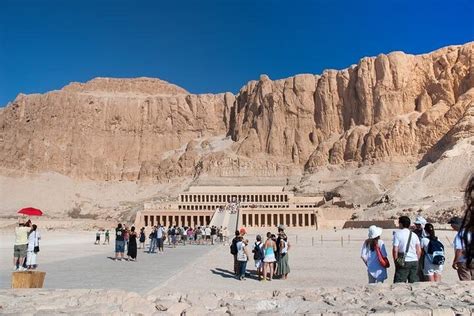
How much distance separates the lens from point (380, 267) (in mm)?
11477

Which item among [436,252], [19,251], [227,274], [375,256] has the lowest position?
[227,274]

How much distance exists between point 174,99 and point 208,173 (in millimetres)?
44809

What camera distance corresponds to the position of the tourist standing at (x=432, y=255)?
36.7 feet

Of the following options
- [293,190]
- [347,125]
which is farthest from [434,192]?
[347,125]

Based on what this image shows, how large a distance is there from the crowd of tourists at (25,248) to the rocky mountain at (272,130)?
206ft

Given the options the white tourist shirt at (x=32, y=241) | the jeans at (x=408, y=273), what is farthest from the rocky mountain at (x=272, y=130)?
the jeans at (x=408, y=273)

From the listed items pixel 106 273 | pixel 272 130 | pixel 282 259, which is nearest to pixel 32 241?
pixel 106 273

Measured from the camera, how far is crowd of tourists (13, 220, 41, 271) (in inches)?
701

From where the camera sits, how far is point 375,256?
1140 centimetres

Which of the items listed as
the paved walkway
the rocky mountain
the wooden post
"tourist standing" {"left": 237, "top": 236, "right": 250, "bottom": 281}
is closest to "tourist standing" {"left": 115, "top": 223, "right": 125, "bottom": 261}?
the paved walkway

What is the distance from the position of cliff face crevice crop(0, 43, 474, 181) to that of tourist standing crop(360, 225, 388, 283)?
7734cm

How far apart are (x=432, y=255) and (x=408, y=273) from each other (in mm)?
625

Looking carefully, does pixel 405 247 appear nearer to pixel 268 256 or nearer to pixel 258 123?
pixel 268 256

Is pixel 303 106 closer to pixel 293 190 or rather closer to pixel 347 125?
pixel 347 125
